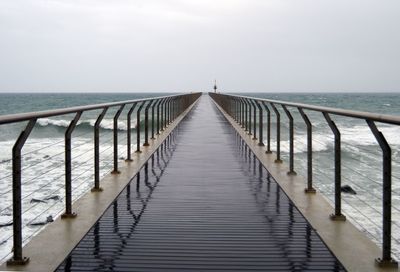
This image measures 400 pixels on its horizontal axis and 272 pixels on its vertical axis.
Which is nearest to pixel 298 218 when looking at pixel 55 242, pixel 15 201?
pixel 55 242

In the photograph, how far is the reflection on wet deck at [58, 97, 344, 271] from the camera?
→ 3234 millimetres

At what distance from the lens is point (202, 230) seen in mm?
4020

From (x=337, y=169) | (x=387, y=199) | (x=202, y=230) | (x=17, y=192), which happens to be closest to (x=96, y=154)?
(x=202, y=230)

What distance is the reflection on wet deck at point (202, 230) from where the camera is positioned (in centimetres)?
323

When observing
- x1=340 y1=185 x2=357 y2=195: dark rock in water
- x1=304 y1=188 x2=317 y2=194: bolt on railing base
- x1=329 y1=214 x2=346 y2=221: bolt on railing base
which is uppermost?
x1=304 y1=188 x2=317 y2=194: bolt on railing base

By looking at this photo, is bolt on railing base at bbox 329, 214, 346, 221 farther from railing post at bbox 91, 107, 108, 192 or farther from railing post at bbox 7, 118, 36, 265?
railing post at bbox 7, 118, 36, 265

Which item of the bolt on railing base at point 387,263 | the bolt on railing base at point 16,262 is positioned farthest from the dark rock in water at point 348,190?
the bolt on railing base at point 16,262

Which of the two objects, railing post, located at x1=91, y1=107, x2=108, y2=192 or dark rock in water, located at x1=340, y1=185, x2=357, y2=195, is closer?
railing post, located at x1=91, y1=107, x2=108, y2=192

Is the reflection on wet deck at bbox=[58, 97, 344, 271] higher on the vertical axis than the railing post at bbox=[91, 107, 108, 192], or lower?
lower

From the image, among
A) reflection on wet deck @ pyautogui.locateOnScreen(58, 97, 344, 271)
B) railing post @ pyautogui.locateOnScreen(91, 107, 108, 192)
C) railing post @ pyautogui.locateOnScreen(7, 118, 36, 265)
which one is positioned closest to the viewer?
railing post @ pyautogui.locateOnScreen(7, 118, 36, 265)

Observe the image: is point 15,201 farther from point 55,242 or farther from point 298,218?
point 298,218

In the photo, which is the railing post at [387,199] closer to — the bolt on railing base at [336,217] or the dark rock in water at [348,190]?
the bolt on railing base at [336,217]

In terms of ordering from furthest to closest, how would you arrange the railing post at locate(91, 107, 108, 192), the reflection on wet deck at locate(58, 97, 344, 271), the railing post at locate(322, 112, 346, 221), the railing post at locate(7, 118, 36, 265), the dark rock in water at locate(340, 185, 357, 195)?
the dark rock in water at locate(340, 185, 357, 195), the railing post at locate(91, 107, 108, 192), the railing post at locate(322, 112, 346, 221), the reflection on wet deck at locate(58, 97, 344, 271), the railing post at locate(7, 118, 36, 265)

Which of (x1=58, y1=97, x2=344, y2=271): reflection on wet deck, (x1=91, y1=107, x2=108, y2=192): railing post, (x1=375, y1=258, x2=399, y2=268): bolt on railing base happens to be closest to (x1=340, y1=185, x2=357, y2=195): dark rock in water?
(x1=58, y1=97, x2=344, y2=271): reflection on wet deck
